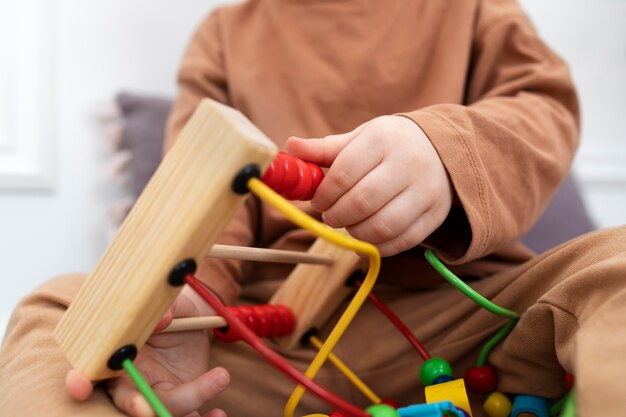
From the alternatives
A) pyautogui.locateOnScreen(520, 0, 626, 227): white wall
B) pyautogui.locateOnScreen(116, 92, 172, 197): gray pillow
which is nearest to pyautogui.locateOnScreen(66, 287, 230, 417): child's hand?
pyautogui.locateOnScreen(116, 92, 172, 197): gray pillow

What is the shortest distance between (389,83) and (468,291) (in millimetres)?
307

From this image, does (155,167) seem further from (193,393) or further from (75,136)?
(193,393)

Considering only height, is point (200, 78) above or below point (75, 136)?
above

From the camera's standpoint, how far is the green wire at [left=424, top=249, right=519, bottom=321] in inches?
17.4

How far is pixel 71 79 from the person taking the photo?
3.30 ft

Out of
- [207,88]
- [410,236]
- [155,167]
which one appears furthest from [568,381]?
[155,167]

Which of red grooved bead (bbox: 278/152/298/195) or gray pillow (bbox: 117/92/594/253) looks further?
gray pillow (bbox: 117/92/594/253)

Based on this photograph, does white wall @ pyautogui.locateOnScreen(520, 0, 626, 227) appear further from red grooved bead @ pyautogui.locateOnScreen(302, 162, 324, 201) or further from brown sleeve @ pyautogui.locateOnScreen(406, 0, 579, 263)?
red grooved bead @ pyautogui.locateOnScreen(302, 162, 324, 201)

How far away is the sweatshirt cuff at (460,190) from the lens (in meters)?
0.45

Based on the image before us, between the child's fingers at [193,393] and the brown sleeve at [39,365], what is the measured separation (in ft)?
0.13

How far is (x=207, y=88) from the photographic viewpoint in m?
0.77

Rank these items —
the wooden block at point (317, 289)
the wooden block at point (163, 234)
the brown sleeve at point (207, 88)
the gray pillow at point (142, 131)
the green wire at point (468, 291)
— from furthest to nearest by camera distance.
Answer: the gray pillow at point (142, 131)
the brown sleeve at point (207, 88)
the wooden block at point (317, 289)
the green wire at point (468, 291)
the wooden block at point (163, 234)

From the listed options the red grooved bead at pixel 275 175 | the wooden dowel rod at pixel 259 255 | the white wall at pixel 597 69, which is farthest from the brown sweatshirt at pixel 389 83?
the white wall at pixel 597 69

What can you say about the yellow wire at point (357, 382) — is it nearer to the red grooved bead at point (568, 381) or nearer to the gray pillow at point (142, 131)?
the red grooved bead at point (568, 381)
